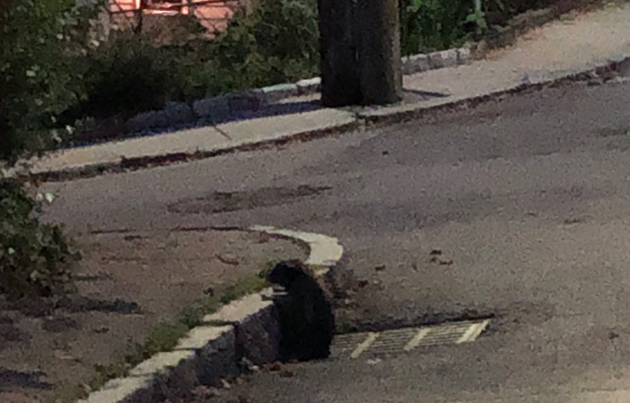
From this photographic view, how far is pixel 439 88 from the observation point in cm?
1527

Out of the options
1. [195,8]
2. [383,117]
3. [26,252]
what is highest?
[195,8]

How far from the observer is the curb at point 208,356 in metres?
5.54

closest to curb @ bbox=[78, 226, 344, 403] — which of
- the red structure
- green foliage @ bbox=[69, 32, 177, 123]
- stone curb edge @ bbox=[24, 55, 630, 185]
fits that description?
stone curb edge @ bbox=[24, 55, 630, 185]

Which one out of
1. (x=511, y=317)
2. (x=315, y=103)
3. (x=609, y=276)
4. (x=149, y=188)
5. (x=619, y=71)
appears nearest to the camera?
(x=511, y=317)

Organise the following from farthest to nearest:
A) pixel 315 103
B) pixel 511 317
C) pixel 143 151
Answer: pixel 315 103 < pixel 143 151 < pixel 511 317

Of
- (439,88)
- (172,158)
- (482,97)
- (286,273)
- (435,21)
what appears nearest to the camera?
(286,273)

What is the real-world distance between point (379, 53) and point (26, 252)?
755cm

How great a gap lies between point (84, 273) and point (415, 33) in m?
10.8

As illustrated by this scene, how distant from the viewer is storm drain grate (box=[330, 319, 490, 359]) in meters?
6.67

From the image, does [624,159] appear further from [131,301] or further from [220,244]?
[131,301]

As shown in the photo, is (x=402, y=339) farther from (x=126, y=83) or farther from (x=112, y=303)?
(x=126, y=83)

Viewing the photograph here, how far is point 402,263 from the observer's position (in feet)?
27.1

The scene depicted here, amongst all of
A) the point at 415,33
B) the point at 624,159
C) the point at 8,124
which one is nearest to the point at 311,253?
the point at 8,124

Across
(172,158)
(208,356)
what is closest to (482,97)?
(172,158)
